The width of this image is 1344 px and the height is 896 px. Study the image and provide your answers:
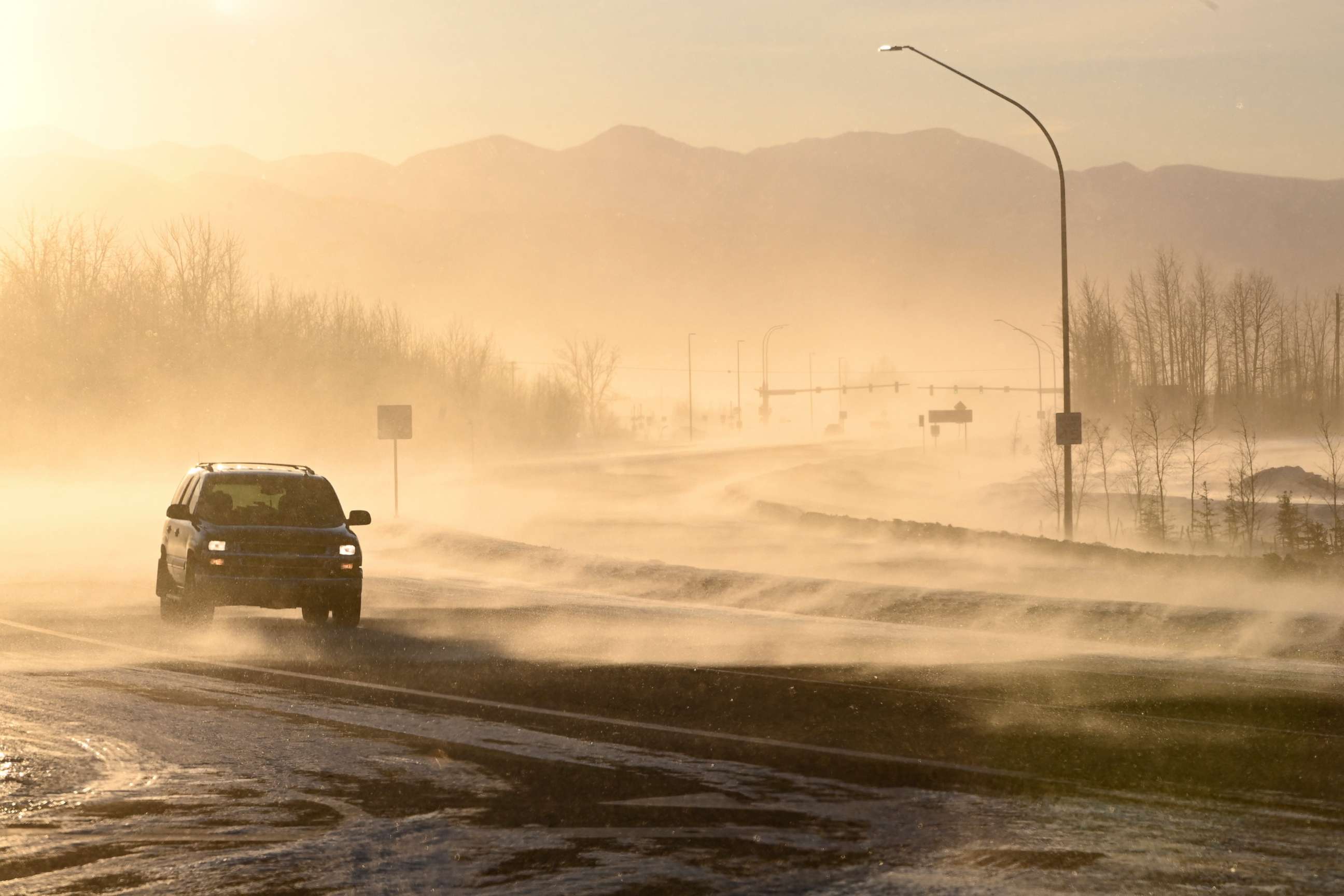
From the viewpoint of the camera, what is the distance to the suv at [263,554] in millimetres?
17828

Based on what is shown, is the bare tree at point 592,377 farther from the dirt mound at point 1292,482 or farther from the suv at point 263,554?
the suv at point 263,554

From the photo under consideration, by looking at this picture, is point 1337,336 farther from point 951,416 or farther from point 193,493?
point 193,493

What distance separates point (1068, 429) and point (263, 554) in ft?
64.1

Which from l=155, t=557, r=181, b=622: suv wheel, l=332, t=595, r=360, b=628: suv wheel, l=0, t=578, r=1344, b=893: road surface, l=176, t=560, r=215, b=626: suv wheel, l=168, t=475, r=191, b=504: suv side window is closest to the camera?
l=0, t=578, r=1344, b=893: road surface

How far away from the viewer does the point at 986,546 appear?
3250 centimetres

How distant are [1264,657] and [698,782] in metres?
8.71

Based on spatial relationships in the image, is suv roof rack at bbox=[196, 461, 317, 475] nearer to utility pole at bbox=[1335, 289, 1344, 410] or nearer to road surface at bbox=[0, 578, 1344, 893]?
road surface at bbox=[0, 578, 1344, 893]

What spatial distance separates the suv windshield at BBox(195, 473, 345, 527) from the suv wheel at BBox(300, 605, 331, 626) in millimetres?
995

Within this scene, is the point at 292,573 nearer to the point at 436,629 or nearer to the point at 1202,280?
the point at 436,629

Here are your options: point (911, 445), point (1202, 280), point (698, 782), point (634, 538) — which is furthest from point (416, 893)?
point (1202, 280)

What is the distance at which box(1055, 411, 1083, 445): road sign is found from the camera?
1278 inches

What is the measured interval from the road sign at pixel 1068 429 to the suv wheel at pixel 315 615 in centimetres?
1831

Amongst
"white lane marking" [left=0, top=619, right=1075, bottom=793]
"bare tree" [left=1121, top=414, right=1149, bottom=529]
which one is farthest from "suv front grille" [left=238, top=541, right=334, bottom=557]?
"bare tree" [left=1121, top=414, right=1149, bottom=529]

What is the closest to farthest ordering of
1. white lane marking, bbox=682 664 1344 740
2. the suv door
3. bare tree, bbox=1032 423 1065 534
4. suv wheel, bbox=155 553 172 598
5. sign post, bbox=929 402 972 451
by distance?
white lane marking, bbox=682 664 1344 740
the suv door
suv wheel, bbox=155 553 172 598
bare tree, bbox=1032 423 1065 534
sign post, bbox=929 402 972 451
